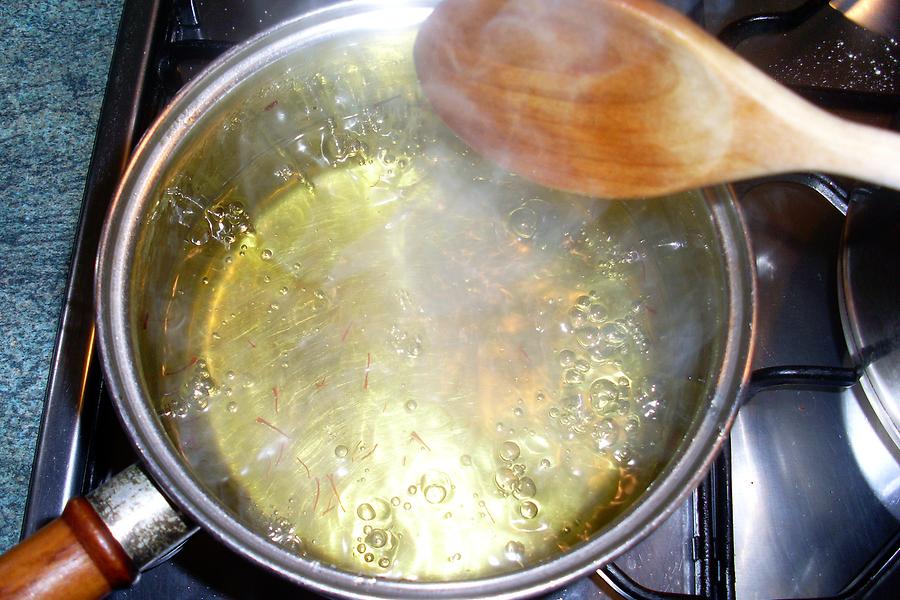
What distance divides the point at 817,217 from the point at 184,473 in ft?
2.24

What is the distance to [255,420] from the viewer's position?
673 mm

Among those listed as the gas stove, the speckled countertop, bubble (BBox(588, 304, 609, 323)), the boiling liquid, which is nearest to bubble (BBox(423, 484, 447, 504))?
the boiling liquid

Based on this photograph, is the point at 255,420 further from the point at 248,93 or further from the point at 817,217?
the point at 817,217

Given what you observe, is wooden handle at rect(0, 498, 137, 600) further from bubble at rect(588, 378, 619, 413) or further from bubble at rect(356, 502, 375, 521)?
bubble at rect(588, 378, 619, 413)

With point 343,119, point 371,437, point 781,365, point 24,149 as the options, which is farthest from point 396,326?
point 24,149

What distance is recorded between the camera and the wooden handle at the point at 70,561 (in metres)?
0.45

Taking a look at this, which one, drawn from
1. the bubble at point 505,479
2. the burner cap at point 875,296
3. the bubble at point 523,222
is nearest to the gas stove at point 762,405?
the burner cap at point 875,296

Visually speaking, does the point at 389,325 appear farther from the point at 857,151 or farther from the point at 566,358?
the point at 857,151

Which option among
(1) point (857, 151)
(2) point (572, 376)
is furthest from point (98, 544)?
(1) point (857, 151)

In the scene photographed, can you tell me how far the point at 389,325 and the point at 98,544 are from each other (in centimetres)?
34

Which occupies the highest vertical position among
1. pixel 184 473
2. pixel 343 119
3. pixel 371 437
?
pixel 343 119

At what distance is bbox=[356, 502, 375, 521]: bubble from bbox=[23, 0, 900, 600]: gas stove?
0.27ft

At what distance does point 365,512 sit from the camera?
2.08 ft

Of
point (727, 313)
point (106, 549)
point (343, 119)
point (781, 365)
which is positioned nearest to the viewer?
point (106, 549)
